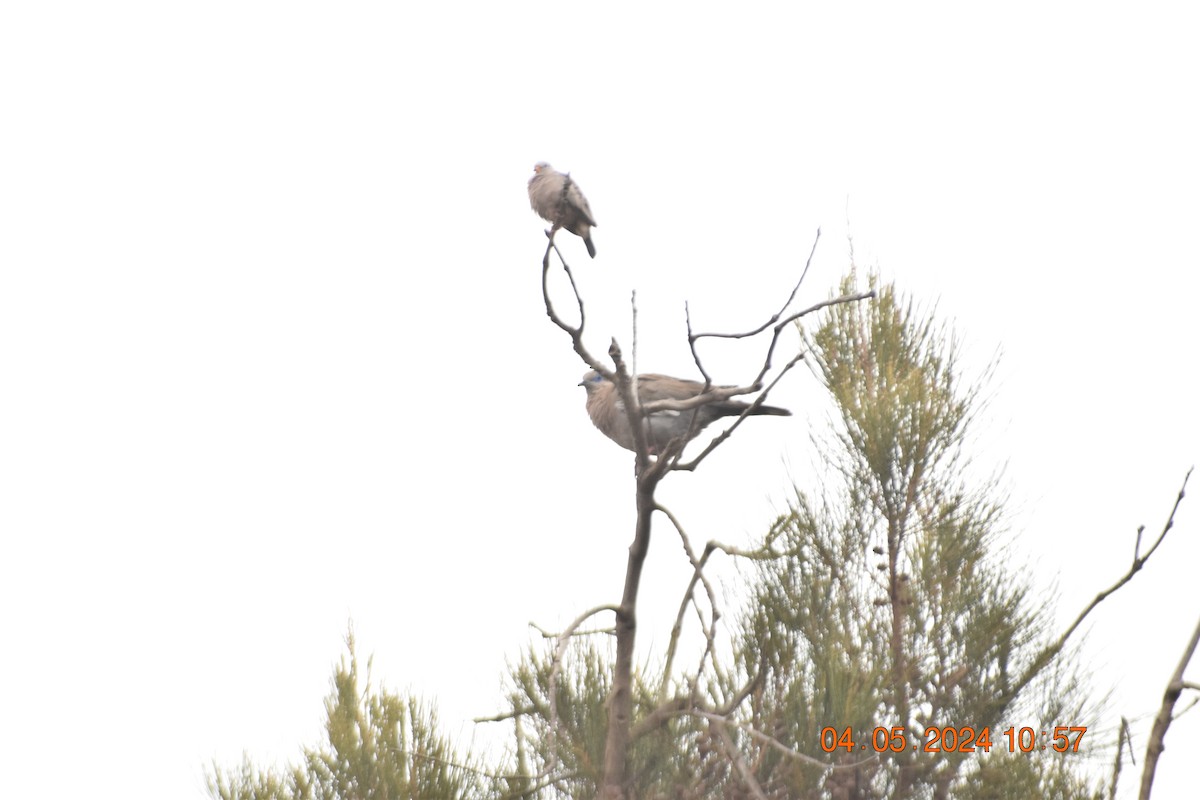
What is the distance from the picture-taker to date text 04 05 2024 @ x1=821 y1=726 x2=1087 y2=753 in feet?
10.3

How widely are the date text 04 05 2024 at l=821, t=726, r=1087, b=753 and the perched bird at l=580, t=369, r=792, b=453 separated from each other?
1.40 meters

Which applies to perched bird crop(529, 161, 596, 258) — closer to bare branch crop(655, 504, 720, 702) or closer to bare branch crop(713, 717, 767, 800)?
bare branch crop(655, 504, 720, 702)

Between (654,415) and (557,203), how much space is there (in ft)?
2.68

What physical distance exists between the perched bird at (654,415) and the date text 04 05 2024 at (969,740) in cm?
140

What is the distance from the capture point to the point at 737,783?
2.94 metres

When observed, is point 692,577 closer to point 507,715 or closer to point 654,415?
point 507,715

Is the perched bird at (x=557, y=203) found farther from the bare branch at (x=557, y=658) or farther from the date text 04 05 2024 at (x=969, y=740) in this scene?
the date text 04 05 2024 at (x=969, y=740)

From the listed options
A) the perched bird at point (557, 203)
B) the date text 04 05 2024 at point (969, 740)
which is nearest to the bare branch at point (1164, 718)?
the date text 04 05 2024 at point (969, 740)

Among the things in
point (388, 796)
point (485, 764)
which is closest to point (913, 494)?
point (485, 764)

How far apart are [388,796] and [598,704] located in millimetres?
714

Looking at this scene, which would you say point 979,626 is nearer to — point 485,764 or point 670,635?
point 670,635

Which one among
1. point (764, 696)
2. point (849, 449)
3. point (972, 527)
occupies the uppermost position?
point (849, 449)

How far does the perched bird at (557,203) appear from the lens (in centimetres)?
470

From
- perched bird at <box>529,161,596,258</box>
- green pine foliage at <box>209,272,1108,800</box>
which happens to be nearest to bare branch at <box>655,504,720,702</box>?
green pine foliage at <box>209,272,1108,800</box>
